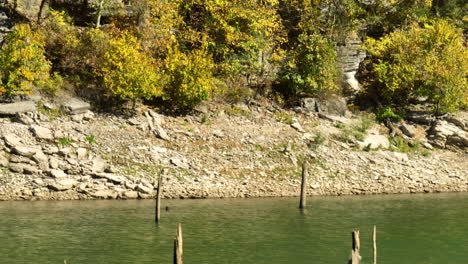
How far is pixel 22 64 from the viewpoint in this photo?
48031mm

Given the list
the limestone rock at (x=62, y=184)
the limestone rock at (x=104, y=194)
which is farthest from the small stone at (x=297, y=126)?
the limestone rock at (x=62, y=184)

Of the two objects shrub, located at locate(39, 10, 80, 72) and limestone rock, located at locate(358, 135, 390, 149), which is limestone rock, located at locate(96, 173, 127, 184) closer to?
shrub, located at locate(39, 10, 80, 72)

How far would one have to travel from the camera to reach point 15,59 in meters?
47.4

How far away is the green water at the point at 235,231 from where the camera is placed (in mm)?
26438

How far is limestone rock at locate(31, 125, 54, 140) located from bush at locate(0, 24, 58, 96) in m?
5.14

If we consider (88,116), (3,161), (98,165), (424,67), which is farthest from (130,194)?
(424,67)

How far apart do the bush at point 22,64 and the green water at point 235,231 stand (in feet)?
44.2

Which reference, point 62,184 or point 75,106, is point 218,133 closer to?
point 75,106

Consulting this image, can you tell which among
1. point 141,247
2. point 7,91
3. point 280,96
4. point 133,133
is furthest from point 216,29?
point 141,247

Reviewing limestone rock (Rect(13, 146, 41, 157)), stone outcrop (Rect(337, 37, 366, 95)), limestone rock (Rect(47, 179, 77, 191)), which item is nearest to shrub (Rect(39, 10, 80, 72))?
limestone rock (Rect(13, 146, 41, 157))

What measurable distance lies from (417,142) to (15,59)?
37123mm

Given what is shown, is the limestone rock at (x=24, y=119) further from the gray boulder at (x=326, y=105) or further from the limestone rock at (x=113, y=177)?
the gray boulder at (x=326, y=105)

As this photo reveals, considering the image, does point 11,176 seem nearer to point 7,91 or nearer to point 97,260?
point 7,91

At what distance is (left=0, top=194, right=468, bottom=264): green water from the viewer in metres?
26.4
